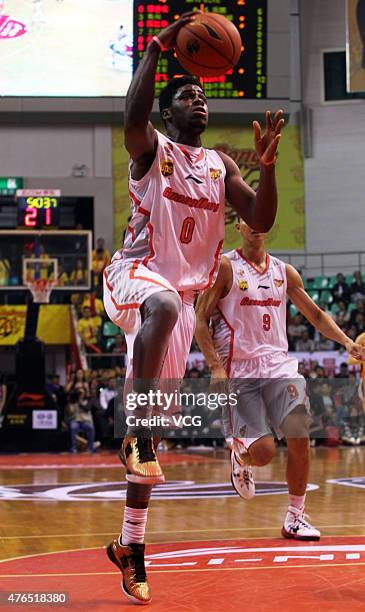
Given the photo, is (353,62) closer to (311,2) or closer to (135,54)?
(135,54)

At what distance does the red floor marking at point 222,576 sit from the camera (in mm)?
4039

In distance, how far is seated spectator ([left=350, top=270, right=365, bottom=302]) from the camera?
74.2 ft

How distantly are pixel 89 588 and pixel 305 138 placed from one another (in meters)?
23.0

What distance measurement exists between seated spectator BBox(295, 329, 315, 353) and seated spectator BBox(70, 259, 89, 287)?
5038mm

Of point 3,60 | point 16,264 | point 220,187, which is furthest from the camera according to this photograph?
point 3,60

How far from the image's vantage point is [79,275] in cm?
1767

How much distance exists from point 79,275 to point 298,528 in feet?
39.8

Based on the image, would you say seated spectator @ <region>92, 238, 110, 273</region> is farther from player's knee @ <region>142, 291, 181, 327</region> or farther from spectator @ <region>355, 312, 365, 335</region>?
player's knee @ <region>142, 291, 181, 327</region>

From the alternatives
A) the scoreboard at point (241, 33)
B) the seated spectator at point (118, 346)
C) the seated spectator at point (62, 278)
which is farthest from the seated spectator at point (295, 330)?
the scoreboard at point (241, 33)

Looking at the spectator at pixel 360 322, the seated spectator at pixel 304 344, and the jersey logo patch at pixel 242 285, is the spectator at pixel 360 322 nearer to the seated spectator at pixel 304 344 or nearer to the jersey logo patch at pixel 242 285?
the seated spectator at pixel 304 344

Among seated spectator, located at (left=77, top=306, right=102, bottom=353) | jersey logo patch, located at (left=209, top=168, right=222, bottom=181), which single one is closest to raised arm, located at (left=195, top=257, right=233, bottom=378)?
jersey logo patch, located at (left=209, top=168, right=222, bottom=181)

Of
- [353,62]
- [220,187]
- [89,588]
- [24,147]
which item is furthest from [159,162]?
[24,147]

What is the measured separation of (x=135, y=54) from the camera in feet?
56.0

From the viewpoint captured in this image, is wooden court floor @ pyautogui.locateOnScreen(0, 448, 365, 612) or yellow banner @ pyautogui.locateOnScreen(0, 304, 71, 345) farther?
yellow banner @ pyautogui.locateOnScreen(0, 304, 71, 345)
